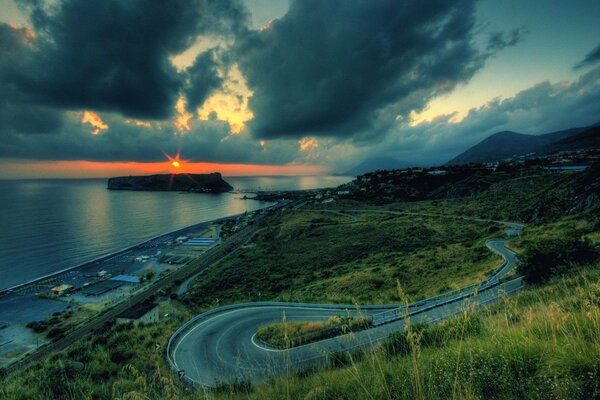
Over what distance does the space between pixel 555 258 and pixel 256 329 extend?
1738 centimetres

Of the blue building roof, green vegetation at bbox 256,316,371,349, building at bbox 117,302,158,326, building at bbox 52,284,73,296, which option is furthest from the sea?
green vegetation at bbox 256,316,371,349

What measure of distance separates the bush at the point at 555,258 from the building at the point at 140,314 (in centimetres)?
3703

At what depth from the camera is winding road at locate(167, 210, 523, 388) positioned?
11688mm

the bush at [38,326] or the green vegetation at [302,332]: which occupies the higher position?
the green vegetation at [302,332]

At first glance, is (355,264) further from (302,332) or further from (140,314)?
(140,314)

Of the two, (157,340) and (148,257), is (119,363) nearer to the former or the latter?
(157,340)

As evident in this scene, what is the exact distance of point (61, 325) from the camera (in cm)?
3619

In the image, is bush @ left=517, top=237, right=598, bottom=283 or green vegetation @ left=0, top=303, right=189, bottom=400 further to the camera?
bush @ left=517, top=237, right=598, bottom=283

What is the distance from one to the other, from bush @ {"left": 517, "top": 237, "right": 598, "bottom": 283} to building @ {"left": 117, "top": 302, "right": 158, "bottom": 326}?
37033 mm

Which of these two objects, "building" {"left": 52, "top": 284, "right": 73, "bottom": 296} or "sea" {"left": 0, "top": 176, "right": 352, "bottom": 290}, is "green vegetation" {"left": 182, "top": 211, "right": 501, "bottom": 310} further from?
"sea" {"left": 0, "top": 176, "right": 352, "bottom": 290}

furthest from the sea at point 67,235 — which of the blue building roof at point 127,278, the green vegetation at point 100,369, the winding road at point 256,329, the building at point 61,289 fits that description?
the winding road at point 256,329

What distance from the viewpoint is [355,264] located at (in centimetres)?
3975

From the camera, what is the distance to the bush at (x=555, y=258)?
556 inches

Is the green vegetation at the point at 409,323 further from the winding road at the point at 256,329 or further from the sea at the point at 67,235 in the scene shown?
the sea at the point at 67,235
